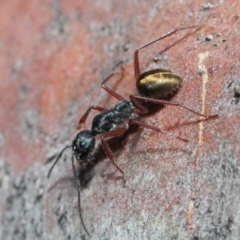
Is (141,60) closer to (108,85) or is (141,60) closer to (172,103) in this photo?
(108,85)

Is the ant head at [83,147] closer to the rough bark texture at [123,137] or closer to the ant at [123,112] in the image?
the ant at [123,112]

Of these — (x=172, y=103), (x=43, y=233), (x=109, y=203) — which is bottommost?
(x=43, y=233)

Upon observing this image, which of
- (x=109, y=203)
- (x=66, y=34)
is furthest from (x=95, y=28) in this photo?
(x=109, y=203)

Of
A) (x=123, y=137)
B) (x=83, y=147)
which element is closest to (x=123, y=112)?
(x=123, y=137)

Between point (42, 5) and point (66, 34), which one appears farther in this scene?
point (42, 5)

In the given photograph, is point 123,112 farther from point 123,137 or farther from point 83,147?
point 83,147

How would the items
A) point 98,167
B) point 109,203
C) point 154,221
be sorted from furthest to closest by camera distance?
point 98,167 < point 109,203 < point 154,221
